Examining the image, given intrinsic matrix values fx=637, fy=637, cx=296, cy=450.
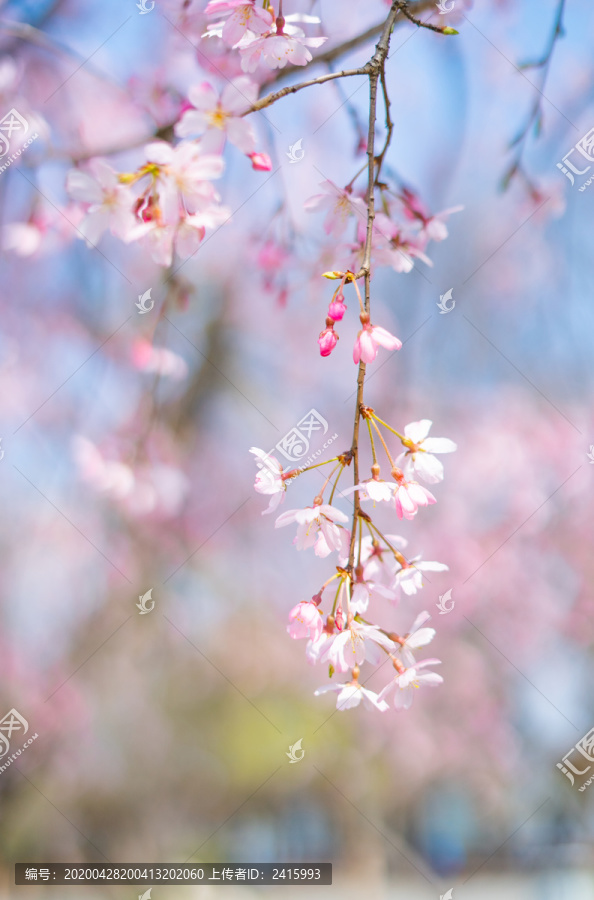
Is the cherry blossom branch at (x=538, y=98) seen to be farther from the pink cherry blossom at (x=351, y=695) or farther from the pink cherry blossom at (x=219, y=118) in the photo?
the pink cherry blossom at (x=351, y=695)

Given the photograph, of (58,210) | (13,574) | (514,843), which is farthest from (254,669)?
(58,210)

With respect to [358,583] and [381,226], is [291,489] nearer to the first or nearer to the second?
[381,226]

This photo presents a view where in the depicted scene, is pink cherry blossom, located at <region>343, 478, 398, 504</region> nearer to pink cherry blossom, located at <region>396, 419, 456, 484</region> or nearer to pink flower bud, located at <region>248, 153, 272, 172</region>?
pink cherry blossom, located at <region>396, 419, 456, 484</region>

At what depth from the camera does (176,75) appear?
1.65 m

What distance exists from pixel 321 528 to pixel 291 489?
50.7 inches

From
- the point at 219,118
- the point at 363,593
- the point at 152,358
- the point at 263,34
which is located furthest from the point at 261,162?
the point at 152,358

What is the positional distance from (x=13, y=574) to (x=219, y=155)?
161cm

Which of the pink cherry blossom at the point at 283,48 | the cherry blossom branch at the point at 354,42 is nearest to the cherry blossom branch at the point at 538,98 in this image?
the cherry blossom branch at the point at 354,42

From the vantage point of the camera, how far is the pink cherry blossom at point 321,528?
1.77ft

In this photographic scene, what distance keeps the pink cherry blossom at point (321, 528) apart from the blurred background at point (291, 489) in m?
1.02

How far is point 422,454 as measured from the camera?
1.82ft

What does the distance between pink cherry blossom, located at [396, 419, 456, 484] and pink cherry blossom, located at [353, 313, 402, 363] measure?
0.07 m

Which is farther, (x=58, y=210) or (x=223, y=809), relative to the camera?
(x=223, y=809)

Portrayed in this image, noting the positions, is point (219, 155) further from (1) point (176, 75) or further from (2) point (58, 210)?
(1) point (176, 75)
